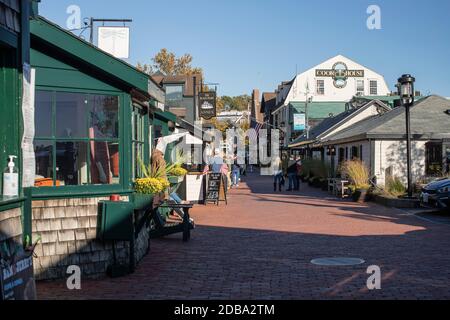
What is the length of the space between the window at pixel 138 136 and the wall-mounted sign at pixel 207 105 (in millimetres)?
25070

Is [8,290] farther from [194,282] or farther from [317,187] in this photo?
[317,187]

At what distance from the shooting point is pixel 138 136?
33.2ft

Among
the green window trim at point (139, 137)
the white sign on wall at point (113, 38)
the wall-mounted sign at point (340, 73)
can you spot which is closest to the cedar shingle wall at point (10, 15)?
the green window trim at point (139, 137)

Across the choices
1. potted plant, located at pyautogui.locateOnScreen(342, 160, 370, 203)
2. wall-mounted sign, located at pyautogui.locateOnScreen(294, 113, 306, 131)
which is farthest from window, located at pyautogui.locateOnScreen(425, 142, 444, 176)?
wall-mounted sign, located at pyautogui.locateOnScreen(294, 113, 306, 131)

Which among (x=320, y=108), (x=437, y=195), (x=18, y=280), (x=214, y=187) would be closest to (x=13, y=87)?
(x=18, y=280)

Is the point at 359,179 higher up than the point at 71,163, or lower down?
lower down

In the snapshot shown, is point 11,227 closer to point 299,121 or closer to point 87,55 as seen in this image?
point 87,55

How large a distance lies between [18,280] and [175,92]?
35.9 metres

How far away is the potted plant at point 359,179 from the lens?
66.6 feet
